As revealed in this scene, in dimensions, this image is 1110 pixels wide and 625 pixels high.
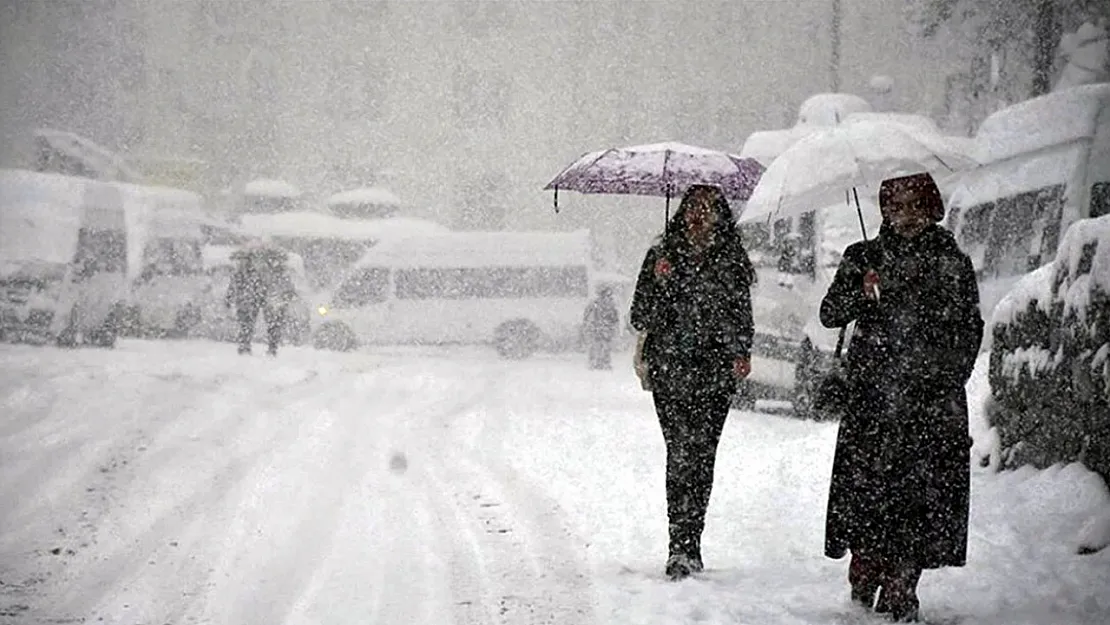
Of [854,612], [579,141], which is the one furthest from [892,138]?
[579,141]

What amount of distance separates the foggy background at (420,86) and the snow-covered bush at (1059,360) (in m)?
25.9

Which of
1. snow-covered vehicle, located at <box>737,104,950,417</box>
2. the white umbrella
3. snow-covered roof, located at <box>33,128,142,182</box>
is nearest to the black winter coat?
the white umbrella

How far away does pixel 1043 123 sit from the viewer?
39.2 feet

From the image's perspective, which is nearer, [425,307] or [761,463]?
[761,463]

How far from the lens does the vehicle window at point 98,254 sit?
18078 millimetres

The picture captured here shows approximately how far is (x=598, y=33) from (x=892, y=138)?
102ft

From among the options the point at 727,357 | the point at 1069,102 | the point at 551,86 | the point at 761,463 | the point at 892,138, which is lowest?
the point at 761,463

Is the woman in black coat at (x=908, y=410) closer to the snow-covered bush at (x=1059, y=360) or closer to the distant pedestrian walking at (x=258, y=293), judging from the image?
the snow-covered bush at (x=1059, y=360)

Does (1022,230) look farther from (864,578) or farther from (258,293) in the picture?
(258,293)

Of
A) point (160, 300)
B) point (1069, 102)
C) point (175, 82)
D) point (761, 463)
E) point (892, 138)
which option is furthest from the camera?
point (175, 82)

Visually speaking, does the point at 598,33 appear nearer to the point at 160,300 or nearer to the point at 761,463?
the point at 160,300

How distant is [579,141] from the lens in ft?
118

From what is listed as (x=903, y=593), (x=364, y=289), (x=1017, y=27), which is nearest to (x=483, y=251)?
(x=364, y=289)

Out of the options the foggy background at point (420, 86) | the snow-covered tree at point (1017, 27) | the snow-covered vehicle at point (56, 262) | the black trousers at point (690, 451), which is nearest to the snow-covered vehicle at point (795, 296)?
the black trousers at point (690, 451)
